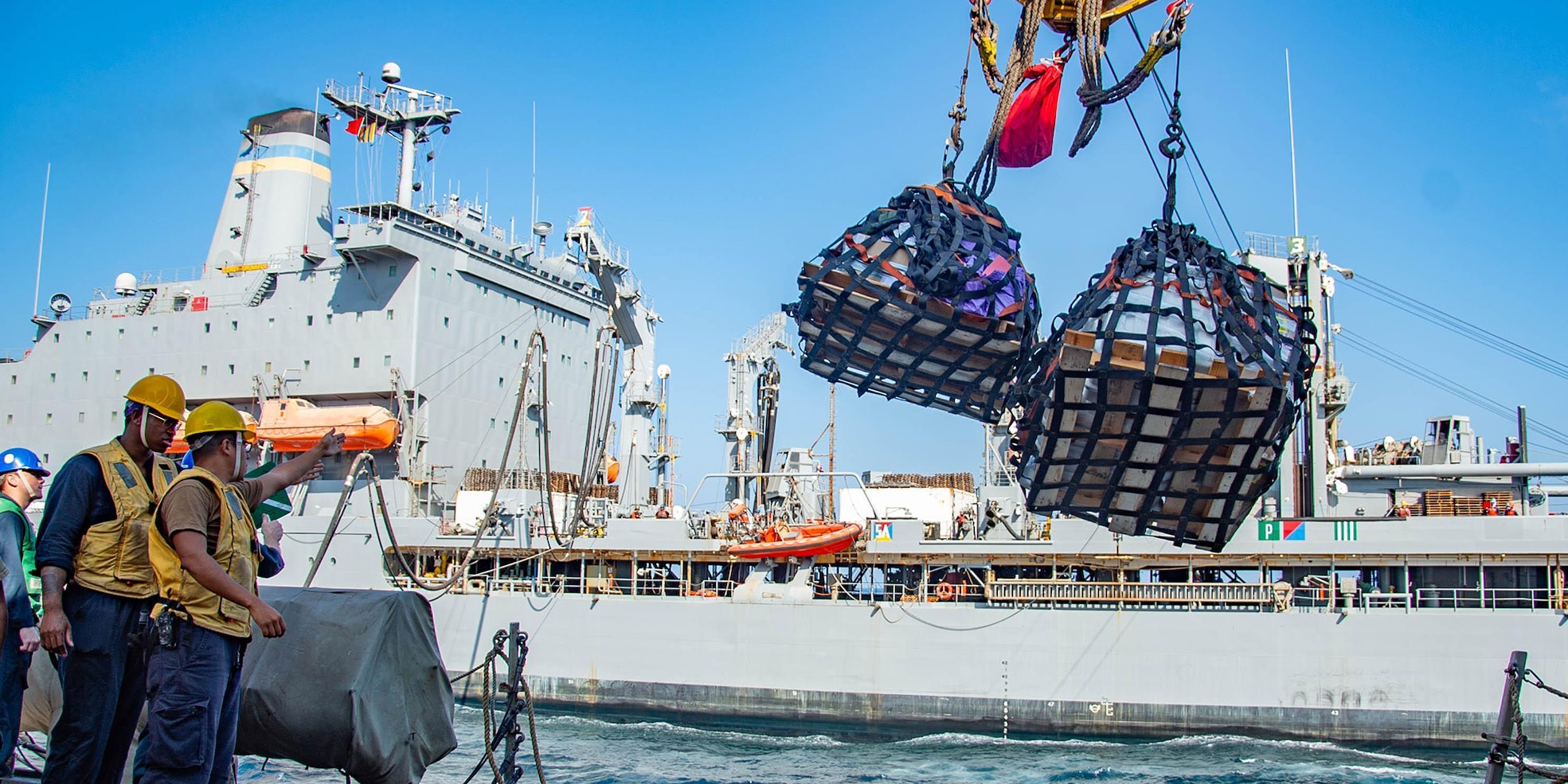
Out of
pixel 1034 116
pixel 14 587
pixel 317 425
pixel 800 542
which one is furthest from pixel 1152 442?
pixel 317 425

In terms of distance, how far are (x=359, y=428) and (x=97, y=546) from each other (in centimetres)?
1795

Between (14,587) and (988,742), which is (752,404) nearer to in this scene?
(988,742)

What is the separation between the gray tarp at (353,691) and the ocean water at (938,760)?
6.33m

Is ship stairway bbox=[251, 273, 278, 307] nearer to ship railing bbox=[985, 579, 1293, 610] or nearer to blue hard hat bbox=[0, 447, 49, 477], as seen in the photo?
ship railing bbox=[985, 579, 1293, 610]

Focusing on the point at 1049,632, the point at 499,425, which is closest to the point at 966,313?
the point at 1049,632

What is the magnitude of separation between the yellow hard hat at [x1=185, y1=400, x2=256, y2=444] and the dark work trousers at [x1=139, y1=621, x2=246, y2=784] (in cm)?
59

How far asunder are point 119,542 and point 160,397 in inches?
19.8

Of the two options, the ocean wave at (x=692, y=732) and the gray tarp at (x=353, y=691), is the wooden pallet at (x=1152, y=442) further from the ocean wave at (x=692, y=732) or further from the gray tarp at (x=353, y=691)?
the ocean wave at (x=692, y=732)

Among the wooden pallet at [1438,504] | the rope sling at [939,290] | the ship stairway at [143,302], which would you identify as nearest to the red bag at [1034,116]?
the rope sling at [939,290]

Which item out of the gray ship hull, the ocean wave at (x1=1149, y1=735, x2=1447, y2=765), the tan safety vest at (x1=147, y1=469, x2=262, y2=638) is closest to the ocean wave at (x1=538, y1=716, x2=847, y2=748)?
the gray ship hull

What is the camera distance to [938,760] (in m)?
13.9

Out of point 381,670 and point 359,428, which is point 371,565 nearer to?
point 359,428

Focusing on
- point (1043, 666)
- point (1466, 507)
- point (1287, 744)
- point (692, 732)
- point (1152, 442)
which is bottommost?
point (692, 732)

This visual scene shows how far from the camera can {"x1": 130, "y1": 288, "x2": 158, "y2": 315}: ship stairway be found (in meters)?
24.4
